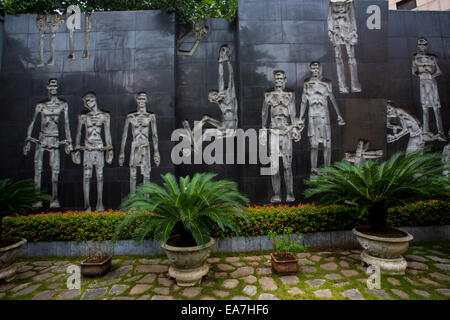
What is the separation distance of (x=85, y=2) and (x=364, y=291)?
12.9 m

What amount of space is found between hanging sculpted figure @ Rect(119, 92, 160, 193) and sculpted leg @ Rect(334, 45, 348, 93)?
622 centimetres

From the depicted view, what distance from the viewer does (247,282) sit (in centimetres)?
451

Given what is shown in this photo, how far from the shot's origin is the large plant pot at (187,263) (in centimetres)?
438

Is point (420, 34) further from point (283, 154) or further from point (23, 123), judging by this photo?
point (23, 123)

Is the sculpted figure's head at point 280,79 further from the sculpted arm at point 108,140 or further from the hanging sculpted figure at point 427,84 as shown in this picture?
the sculpted arm at point 108,140

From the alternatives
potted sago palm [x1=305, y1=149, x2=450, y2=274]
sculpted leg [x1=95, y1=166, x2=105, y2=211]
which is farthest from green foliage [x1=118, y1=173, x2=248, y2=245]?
sculpted leg [x1=95, y1=166, x2=105, y2=211]

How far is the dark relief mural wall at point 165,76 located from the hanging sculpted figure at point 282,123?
18cm

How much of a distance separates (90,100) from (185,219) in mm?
5791

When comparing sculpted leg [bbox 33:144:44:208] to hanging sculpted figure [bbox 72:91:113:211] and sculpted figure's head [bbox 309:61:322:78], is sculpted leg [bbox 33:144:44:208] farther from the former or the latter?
sculpted figure's head [bbox 309:61:322:78]

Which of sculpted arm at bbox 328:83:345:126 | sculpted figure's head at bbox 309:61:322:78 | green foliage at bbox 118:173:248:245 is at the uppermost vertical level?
sculpted figure's head at bbox 309:61:322:78

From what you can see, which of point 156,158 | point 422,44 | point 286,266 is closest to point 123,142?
point 156,158

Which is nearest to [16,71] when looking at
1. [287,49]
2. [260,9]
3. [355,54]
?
[260,9]

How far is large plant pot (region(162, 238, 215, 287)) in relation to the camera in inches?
172

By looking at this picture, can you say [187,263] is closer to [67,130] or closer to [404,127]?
[67,130]
